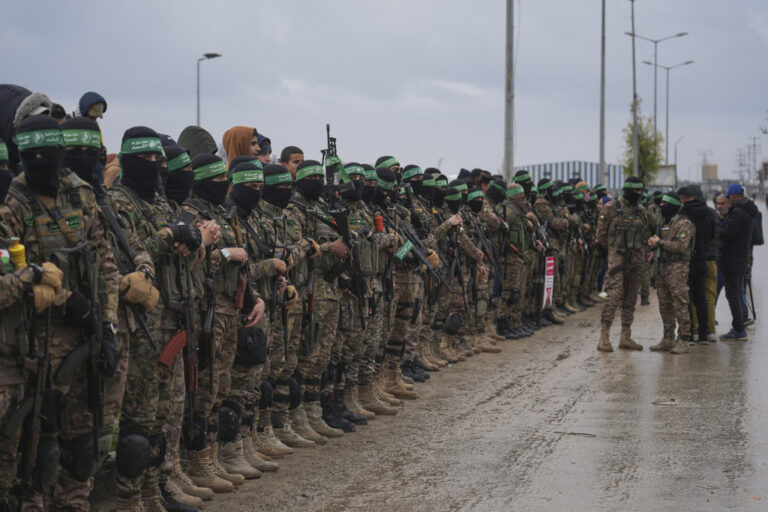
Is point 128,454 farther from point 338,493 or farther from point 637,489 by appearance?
point 637,489

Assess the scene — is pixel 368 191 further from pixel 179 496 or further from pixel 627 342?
pixel 627 342

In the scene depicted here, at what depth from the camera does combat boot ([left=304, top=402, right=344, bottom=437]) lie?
7.60 metres

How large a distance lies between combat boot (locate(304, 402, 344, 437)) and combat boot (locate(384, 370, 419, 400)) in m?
1.68

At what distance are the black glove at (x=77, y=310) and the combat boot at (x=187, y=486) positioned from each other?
165cm

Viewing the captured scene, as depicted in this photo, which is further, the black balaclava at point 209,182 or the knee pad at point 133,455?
the black balaclava at point 209,182

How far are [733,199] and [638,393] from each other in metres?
5.09

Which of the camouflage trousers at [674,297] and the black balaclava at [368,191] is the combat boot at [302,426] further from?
the camouflage trousers at [674,297]

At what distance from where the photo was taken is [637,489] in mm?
6098

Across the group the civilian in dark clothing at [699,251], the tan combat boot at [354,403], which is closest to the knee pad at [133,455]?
the tan combat boot at [354,403]

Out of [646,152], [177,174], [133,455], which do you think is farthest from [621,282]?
[646,152]

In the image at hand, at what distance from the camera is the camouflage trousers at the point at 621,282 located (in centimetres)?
1218

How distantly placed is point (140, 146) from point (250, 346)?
61.5 inches

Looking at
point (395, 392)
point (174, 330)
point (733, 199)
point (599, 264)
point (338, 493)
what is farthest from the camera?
point (599, 264)

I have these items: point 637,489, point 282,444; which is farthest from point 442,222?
point 637,489
